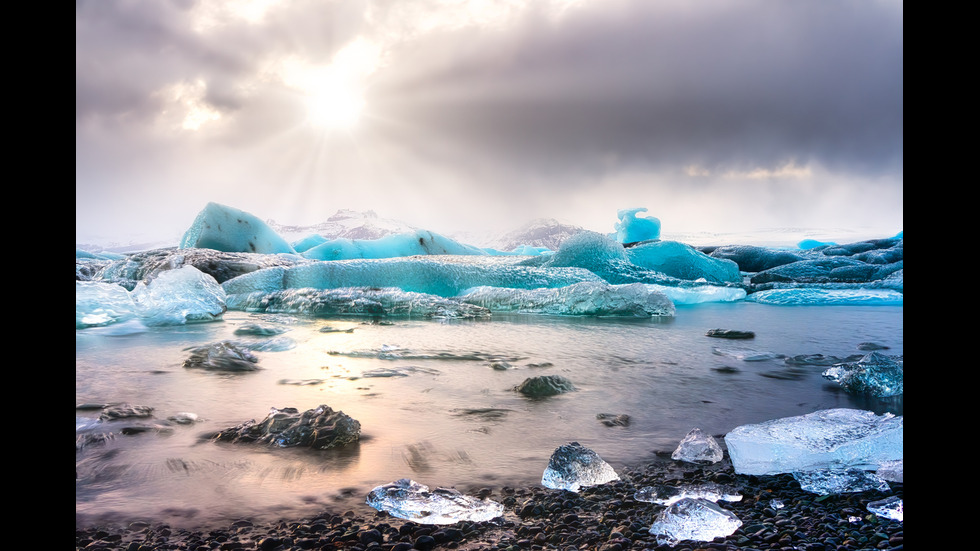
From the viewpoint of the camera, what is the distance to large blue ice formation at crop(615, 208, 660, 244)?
15.6m

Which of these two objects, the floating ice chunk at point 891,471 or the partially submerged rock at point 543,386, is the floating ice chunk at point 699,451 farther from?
the partially submerged rock at point 543,386

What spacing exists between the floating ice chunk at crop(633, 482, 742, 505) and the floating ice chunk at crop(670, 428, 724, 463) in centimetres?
16

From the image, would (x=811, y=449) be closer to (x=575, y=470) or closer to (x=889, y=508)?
(x=889, y=508)

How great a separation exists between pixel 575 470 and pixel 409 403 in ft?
2.60

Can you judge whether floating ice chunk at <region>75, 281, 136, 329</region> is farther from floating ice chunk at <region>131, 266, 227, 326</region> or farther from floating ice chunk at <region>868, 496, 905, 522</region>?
floating ice chunk at <region>868, 496, 905, 522</region>

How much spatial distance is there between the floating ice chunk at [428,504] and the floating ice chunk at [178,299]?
3832 mm

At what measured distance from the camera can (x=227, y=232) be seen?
380 inches

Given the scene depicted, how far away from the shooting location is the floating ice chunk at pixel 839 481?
3.70ft

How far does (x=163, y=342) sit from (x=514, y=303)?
316cm

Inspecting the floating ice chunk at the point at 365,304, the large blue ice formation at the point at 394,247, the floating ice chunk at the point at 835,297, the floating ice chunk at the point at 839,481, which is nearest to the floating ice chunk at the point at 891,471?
the floating ice chunk at the point at 839,481

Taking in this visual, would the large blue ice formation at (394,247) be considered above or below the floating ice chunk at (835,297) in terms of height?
above

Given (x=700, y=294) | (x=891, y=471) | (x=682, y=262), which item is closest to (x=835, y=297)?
(x=700, y=294)
